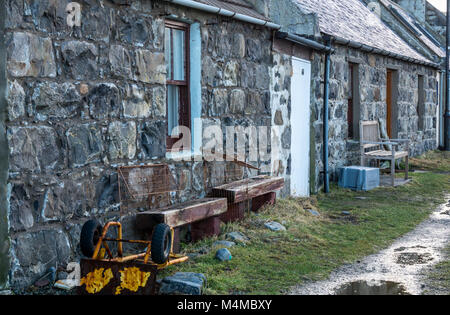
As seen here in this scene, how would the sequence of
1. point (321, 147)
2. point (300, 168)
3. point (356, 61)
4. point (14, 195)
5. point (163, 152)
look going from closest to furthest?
1. point (14, 195)
2. point (163, 152)
3. point (300, 168)
4. point (321, 147)
5. point (356, 61)

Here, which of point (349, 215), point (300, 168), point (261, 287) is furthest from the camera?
point (300, 168)

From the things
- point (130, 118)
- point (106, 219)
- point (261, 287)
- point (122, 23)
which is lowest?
point (261, 287)

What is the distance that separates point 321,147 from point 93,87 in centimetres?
615

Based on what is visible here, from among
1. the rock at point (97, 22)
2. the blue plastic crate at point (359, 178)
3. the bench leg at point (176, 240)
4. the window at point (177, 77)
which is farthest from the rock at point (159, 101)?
the blue plastic crate at point (359, 178)

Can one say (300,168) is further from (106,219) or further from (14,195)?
(14,195)

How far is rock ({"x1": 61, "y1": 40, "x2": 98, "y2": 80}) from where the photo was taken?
16.9ft

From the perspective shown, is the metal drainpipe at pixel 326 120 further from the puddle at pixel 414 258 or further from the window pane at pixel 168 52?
the window pane at pixel 168 52

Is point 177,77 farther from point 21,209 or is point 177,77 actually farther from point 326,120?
point 326,120

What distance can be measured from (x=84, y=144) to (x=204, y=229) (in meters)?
1.94

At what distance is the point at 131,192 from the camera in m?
5.88

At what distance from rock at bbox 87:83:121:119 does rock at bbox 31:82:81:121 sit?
0.60 feet

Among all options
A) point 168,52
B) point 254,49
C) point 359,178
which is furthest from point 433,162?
point 168,52

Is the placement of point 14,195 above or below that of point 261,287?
above

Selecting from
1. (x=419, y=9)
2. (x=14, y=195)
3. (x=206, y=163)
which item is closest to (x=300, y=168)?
(x=206, y=163)
